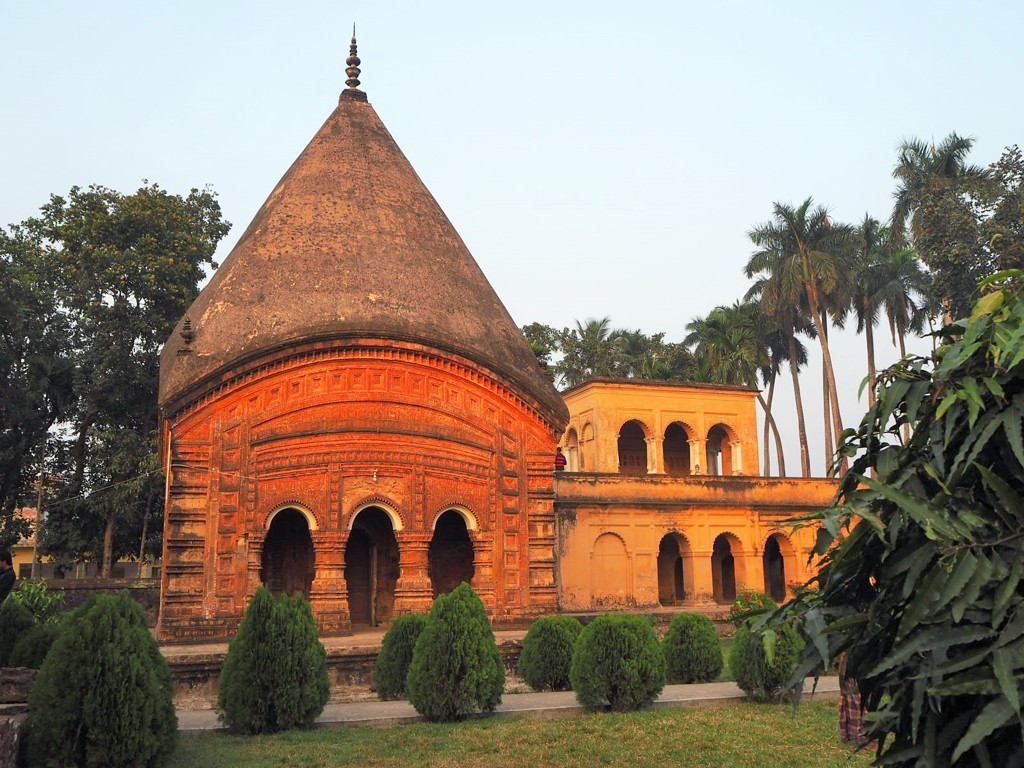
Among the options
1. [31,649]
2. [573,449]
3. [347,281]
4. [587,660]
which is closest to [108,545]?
[347,281]

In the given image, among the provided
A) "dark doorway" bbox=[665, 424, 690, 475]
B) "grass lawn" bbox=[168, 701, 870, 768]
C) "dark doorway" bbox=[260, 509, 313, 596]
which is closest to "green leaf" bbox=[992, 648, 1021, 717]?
"grass lawn" bbox=[168, 701, 870, 768]

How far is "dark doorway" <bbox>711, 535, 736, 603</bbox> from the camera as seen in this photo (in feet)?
100

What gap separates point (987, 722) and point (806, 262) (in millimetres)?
36543

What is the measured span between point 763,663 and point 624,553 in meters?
14.2

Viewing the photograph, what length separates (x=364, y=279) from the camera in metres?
20.0

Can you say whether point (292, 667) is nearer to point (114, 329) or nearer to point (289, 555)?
point (289, 555)

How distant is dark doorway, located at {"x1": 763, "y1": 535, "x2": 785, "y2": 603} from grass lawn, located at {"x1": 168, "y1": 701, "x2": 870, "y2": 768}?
20722 millimetres

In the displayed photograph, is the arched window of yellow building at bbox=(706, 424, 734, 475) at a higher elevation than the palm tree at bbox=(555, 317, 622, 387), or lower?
lower

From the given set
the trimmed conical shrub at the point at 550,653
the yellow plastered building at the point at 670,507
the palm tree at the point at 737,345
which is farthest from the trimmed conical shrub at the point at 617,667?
the palm tree at the point at 737,345

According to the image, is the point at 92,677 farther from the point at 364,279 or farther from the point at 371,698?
the point at 364,279

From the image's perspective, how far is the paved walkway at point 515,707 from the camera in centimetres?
1076

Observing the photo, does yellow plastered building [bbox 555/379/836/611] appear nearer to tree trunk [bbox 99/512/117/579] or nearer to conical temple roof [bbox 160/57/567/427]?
conical temple roof [bbox 160/57/567/427]

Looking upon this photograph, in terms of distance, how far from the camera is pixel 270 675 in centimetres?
1027

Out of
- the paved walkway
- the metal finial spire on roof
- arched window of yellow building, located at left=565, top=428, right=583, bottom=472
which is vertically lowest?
the paved walkway
